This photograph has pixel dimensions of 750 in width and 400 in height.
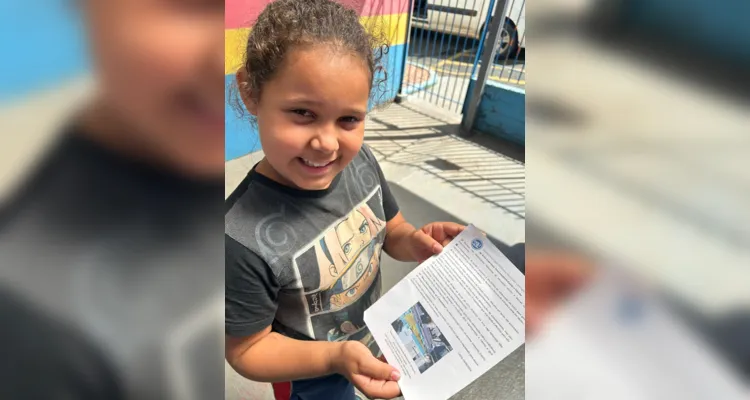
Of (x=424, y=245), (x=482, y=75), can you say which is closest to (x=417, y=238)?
(x=424, y=245)

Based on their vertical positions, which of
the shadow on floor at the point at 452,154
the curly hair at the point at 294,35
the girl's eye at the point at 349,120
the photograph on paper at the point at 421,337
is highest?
the curly hair at the point at 294,35

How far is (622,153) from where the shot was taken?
32 centimetres

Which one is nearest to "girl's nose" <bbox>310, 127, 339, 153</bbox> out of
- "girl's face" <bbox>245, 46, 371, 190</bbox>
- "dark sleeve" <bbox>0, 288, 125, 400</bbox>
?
"girl's face" <bbox>245, 46, 371, 190</bbox>

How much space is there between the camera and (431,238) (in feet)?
3.59

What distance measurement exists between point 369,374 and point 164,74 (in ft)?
2.43

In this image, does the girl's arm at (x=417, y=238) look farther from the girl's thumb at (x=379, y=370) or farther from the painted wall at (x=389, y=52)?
the painted wall at (x=389, y=52)

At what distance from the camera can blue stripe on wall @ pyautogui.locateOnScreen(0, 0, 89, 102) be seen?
0.60 ft

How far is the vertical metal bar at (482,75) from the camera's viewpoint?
12.0 feet

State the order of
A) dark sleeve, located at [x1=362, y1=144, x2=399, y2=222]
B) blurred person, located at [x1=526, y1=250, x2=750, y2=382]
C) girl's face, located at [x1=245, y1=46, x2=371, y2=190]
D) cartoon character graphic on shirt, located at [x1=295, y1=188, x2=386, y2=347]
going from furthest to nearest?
dark sleeve, located at [x1=362, y1=144, x2=399, y2=222]
cartoon character graphic on shirt, located at [x1=295, y1=188, x2=386, y2=347]
girl's face, located at [x1=245, y1=46, x2=371, y2=190]
blurred person, located at [x1=526, y1=250, x2=750, y2=382]

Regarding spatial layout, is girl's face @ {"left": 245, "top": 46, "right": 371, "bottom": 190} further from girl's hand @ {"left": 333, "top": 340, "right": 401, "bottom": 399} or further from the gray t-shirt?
girl's hand @ {"left": 333, "top": 340, "right": 401, "bottom": 399}

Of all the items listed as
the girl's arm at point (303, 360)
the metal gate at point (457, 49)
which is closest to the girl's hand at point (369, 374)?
the girl's arm at point (303, 360)

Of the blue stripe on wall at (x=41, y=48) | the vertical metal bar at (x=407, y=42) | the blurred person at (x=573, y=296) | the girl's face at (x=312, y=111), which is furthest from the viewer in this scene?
the vertical metal bar at (x=407, y=42)

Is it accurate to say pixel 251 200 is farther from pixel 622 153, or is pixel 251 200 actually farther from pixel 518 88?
pixel 518 88

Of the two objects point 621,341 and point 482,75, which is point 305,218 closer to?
point 621,341
